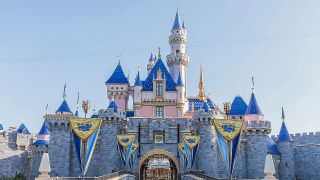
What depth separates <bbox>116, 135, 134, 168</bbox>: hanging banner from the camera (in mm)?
36375

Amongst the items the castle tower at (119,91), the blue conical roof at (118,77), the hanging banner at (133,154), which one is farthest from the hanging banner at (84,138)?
the blue conical roof at (118,77)

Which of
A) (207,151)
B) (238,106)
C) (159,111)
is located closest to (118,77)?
(159,111)

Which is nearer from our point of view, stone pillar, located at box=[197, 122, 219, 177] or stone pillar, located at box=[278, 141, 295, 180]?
stone pillar, located at box=[197, 122, 219, 177]

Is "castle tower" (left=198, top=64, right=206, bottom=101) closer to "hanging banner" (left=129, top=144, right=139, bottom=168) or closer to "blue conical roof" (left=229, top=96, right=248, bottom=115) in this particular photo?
"blue conical roof" (left=229, top=96, right=248, bottom=115)

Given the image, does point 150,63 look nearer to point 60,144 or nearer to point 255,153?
point 60,144

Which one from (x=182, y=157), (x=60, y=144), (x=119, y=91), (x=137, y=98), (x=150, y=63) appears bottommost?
(x=182, y=157)

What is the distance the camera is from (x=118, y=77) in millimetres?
51625

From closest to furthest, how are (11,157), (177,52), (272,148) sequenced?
1. (272,148)
2. (177,52)
3. (11,157)

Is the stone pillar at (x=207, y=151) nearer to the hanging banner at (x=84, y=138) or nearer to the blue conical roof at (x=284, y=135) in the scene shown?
the blue conical roof at (x=284, y=135)

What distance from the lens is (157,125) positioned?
39.7m

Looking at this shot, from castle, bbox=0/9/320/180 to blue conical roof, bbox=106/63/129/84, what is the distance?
123mm

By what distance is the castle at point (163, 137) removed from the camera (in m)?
39.3

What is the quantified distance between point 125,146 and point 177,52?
63.8 ft

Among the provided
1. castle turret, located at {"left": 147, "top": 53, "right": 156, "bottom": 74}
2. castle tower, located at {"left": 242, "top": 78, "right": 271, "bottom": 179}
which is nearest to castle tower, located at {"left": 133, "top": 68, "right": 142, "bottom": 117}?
castle tower, located at {"left": 242, "top": 78, "right": 271, "bottom": 179}
